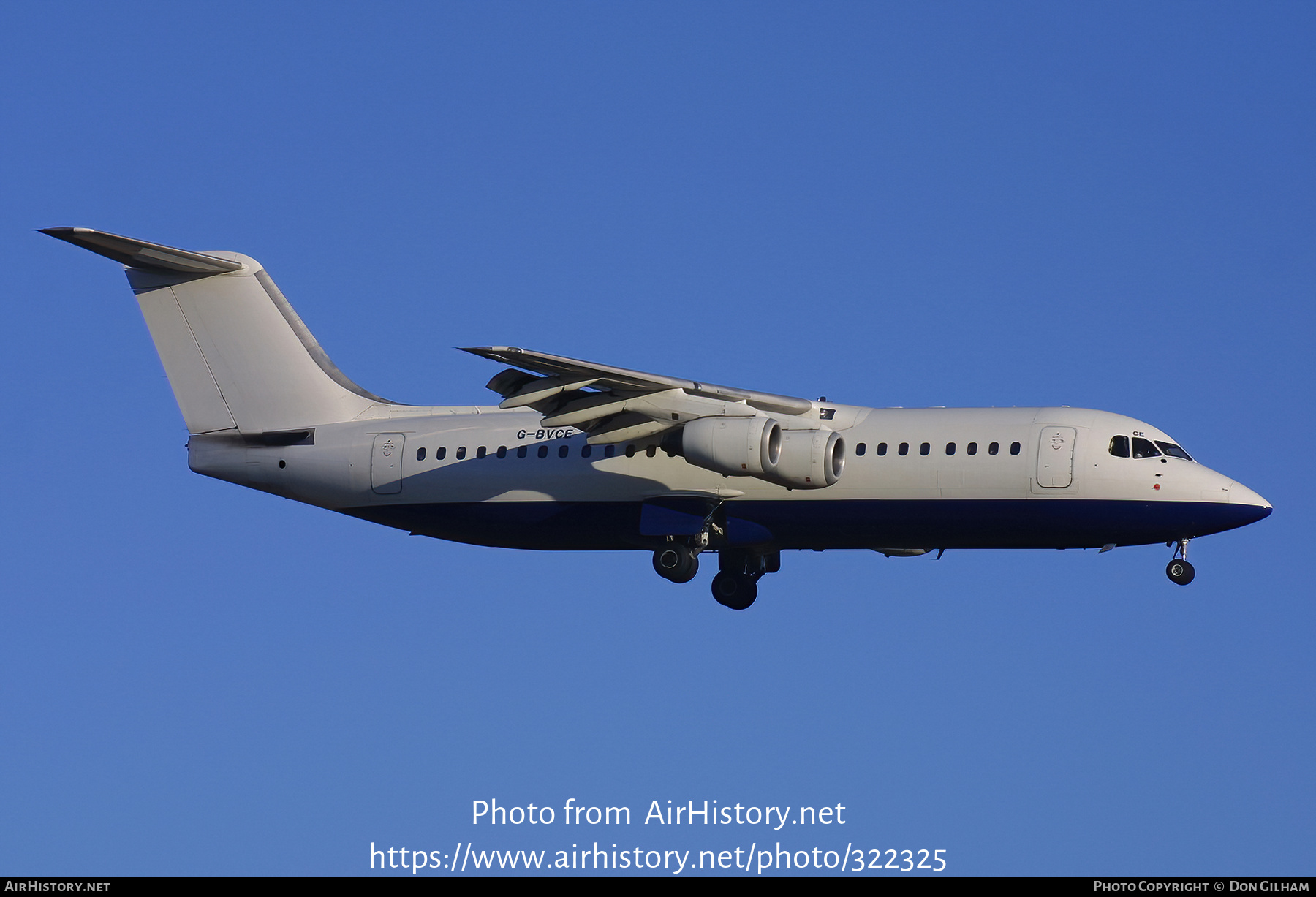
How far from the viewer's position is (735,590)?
27.7m

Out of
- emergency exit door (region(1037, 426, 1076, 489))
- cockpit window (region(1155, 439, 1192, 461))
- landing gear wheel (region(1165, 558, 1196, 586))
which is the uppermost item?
cockpit window (region(1155, 439, 1192, 461))

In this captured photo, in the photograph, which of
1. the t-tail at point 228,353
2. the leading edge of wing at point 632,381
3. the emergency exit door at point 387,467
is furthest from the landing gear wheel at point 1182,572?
the t-tail at point 228,353

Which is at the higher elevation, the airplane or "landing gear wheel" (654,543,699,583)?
the airplane

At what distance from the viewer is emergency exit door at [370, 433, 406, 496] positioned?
27391 millimetres

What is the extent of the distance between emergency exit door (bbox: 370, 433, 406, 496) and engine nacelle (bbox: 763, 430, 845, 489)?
5.99 m

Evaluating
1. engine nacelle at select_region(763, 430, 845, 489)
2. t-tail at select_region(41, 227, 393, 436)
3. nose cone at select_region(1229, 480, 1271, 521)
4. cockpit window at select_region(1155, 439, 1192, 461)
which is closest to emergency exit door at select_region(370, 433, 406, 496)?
t-tail at select_region(41, 227, 393, 436)

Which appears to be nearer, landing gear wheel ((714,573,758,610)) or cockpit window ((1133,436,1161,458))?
cockpit window ((1133,436,1161,458))

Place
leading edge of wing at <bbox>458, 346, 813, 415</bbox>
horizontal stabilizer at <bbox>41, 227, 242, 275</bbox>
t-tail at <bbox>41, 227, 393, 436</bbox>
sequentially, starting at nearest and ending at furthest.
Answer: leading edge of wing at <bbox>458, 346, 813, 415</bbox>
horizontal stabilizer at <bbox>41, 227, 242, 275</bbox>
t-tail at <bbox>41, 227, 393, 436</bbox>

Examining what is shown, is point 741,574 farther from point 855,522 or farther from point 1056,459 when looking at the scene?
point 1056,459

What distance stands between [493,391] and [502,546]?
3.57 meters

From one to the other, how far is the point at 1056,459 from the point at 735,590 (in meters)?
5.59

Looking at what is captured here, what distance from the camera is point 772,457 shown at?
24484 mm

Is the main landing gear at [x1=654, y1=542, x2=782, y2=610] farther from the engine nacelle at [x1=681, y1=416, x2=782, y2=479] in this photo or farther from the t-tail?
the t-tail
